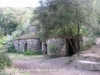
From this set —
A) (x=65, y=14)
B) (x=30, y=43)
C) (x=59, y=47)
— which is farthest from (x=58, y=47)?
(x=30, y=43)

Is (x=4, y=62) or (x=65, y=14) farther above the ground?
(x=65, y=14)

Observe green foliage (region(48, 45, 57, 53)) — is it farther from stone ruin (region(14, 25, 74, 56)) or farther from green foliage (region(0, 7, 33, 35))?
green foliage (region(0, 7, 33, 35))

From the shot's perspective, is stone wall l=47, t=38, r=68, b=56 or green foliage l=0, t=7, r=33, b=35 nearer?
stone wall l=47, t=38, r=68, b=56

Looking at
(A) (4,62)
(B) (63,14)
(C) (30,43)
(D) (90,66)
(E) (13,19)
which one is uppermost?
(E) (13,19)

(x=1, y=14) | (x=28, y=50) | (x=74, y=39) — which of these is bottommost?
(x=28, y=50)

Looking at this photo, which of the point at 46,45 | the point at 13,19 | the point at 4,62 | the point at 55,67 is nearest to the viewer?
the point at 4,62

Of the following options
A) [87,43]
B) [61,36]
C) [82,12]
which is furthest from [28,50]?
A: [82,12]

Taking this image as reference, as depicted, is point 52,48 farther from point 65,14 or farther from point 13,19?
point 13,19

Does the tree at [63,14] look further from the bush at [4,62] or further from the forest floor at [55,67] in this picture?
the bush at [4,62]

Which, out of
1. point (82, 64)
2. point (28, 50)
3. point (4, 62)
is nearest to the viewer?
point (4, 62)

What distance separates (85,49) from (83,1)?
17.5 feet

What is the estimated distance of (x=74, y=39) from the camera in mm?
18516

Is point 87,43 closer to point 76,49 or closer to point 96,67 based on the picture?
point 76,49

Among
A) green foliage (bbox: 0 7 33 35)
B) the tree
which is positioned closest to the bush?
the tree
